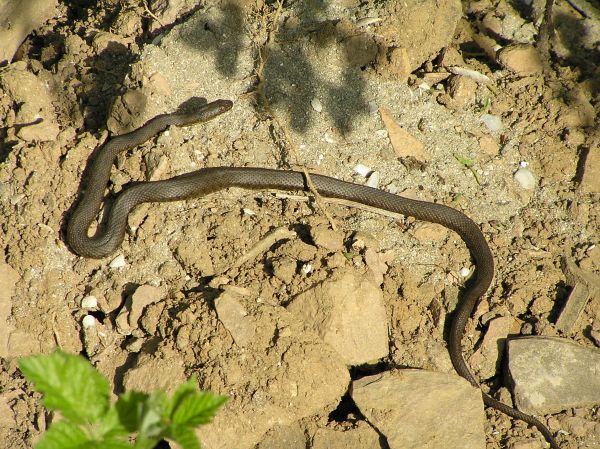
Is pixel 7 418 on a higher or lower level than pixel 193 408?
lower

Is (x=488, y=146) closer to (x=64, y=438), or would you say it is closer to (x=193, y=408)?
(x=193, y=408)

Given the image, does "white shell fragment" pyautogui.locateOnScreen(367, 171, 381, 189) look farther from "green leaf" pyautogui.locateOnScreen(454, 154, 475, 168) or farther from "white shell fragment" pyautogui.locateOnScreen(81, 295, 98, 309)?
"white shell fragment" pyautogui.locateOnScreen(81, 295, 98, 309)

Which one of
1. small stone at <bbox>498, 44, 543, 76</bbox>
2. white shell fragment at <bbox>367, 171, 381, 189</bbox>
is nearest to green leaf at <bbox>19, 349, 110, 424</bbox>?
white shell fragment at <bbox>367, 171, 381, 189</bbox>

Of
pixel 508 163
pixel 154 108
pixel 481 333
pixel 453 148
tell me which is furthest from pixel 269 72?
pixel 481 333

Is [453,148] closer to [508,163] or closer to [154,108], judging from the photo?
[508,163]

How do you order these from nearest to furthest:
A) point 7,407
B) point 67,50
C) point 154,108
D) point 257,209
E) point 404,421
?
point 404,421 < point 7,407 < point 257,209 < point 154,108 < point 67,50

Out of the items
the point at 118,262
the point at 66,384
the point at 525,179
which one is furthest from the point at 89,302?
the point at 525,179
